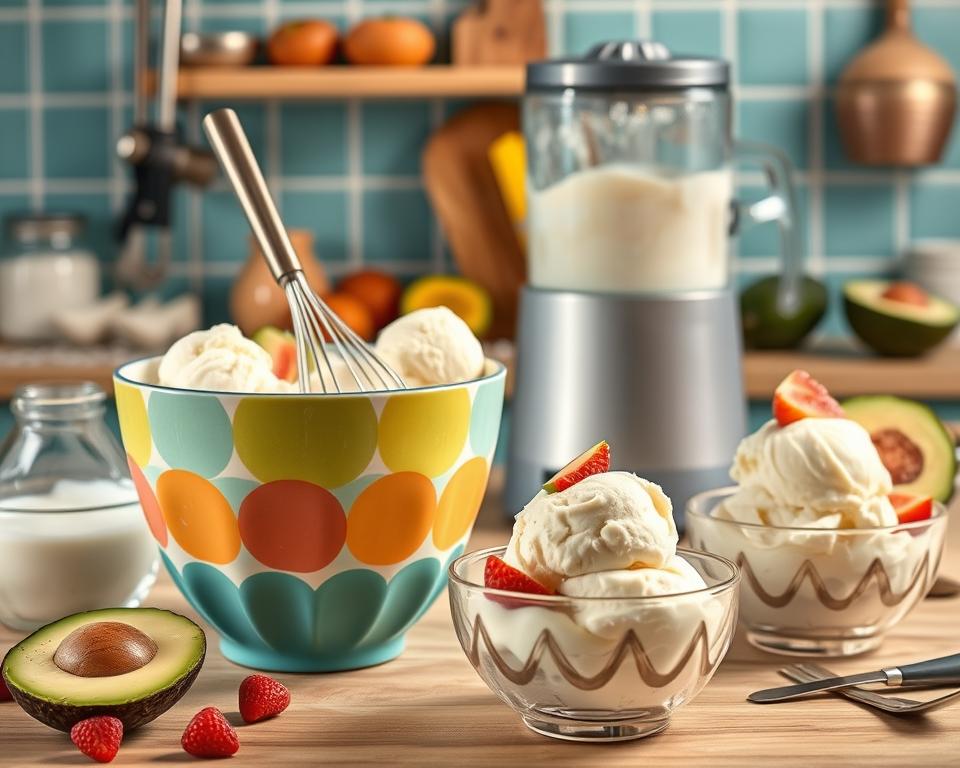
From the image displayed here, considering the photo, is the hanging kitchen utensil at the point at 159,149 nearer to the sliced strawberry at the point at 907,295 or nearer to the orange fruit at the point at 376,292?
the orange fruit at the point at 376,292

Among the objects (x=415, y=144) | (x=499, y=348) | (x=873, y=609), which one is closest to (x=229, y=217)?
(x=415, y=144)

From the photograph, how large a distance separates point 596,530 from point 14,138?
77.0 inches

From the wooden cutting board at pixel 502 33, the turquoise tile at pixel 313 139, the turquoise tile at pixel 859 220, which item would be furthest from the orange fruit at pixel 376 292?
the turquoise tile at pixel 859 220

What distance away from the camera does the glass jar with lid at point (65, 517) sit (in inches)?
28.6

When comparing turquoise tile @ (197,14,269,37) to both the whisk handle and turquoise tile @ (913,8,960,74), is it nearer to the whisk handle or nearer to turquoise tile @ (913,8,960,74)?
turquoise tile @ (913,8,960,74)

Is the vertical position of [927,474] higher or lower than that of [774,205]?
lower

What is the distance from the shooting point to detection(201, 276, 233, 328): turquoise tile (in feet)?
7.45

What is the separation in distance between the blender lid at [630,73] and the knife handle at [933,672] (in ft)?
1.51

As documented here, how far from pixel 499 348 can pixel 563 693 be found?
4.95ft

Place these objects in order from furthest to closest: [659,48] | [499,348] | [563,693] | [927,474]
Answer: [499,348] → [659,48] → [927,474] → [563,693]

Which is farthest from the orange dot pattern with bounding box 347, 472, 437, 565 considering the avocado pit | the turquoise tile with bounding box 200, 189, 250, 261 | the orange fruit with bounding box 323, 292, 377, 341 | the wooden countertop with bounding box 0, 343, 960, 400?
the turquoise tile with bounding box 200, 189, 250, 261

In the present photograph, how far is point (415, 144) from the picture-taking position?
88.2 inches

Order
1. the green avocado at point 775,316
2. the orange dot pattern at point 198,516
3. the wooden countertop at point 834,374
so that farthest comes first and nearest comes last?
the green avocado at point 775,316, the wooden countertop at point 834,374, the orange dot pattern at point 198,516

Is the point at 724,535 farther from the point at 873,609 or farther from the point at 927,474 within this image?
the point at 927,474
